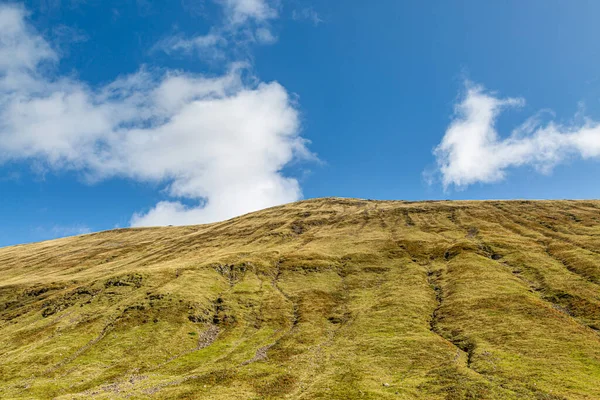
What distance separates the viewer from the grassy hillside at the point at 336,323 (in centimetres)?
5603

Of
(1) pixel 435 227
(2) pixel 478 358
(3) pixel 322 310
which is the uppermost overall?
(1) pixel 435 227

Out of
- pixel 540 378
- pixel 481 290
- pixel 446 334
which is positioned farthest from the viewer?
pixel 481 290

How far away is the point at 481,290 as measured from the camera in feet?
304

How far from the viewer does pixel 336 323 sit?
292 feet

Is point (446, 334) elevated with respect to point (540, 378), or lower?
elevated

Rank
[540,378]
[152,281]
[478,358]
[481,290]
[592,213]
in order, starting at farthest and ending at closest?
[592,213] < [152,281] < [481,290] < [478,358] < [540,378]

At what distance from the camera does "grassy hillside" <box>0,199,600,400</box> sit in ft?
184

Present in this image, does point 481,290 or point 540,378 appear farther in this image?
point 481,290

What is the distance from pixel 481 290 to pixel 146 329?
3333 inches

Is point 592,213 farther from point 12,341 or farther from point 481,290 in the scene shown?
point 12,341

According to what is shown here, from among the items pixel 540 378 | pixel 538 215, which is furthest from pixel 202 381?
pixel 538 215

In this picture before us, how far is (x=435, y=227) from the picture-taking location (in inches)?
6752

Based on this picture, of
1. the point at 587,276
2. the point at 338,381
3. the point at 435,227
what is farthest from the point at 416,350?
the point at 435,227

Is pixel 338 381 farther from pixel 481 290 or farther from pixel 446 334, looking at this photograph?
pixel 481 290
